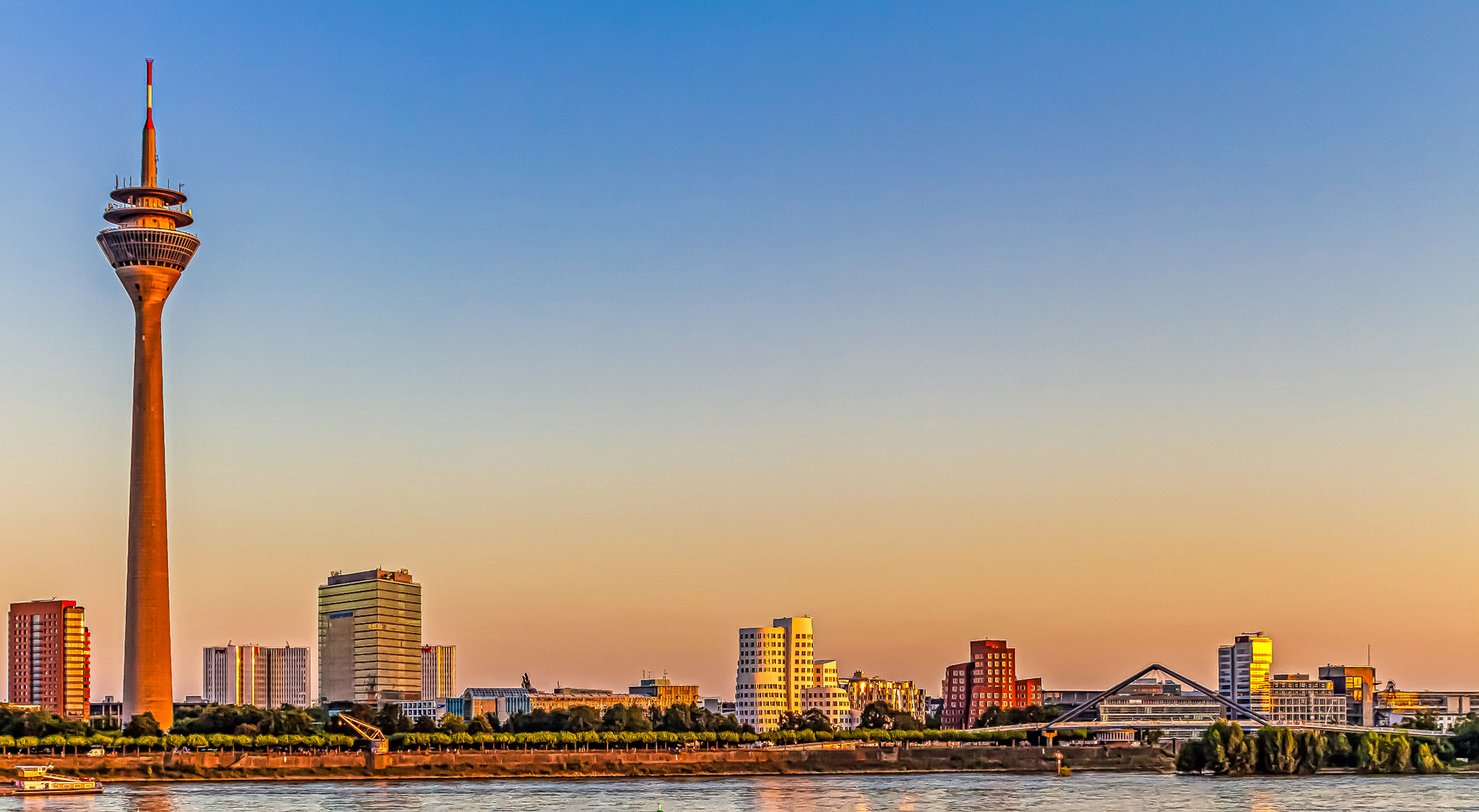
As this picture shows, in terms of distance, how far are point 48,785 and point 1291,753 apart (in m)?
82.2

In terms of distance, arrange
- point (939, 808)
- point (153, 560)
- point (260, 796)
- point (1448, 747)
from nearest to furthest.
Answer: point (939, 808), point (260, 796), point (1448, 747), point (153, 560)

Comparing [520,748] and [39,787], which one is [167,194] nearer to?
[520,748]

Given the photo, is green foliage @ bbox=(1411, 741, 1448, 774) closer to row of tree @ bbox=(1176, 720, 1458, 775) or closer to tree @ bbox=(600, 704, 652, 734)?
row of tree @ bbox=(1176, 720, 1458, 775)

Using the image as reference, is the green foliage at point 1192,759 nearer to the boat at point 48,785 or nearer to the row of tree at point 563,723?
the row of tree at point 563,723

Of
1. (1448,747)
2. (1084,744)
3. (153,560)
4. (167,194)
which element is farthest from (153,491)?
(1448,747)

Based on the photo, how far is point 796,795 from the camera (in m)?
105

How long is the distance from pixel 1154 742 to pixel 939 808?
265 ft

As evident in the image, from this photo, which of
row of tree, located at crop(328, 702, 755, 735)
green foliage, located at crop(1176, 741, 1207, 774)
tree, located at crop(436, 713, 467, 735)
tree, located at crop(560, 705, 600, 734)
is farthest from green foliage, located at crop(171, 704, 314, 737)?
green foliage, located at crop(1176, 741, 1207, 774)

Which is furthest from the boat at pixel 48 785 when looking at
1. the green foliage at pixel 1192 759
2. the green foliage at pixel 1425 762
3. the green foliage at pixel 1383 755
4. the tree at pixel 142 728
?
the green foliage at pixel 1425 762

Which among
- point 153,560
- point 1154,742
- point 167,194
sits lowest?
point 1154,742

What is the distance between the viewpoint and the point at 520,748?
145 meters

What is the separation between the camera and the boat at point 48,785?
344 ft

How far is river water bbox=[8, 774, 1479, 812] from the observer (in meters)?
91.0

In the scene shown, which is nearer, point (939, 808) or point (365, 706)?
point (939, 808)
